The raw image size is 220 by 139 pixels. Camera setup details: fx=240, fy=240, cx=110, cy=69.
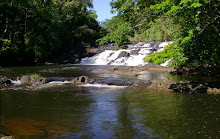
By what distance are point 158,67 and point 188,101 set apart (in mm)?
13722

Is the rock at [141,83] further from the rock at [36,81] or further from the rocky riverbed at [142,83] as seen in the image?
the rock at [36,81]

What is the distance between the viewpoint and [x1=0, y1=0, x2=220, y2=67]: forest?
793 centimetres

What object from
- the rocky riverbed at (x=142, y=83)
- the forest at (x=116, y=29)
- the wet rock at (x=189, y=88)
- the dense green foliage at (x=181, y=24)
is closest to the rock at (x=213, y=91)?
the rocky riverbed at (x=142, y=83)

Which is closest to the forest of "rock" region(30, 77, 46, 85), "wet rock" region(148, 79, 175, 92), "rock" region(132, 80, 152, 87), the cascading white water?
"wet rock" region(148, 79, 175, 92)

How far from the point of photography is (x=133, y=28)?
977 centimetres

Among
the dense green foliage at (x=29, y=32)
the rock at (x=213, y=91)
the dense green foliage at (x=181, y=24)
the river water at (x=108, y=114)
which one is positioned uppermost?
the dense green foliage at (x=29, y=32)

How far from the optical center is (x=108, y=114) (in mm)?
Answer: 8000

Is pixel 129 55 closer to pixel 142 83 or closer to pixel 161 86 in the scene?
pixel 142 83

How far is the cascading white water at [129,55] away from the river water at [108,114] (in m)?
18.1

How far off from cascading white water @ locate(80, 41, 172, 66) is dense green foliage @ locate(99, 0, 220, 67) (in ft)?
62.4

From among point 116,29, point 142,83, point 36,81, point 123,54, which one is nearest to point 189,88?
point 142,83

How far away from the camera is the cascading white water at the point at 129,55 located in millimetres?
29981

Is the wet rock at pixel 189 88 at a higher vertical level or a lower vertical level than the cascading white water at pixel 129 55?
lower

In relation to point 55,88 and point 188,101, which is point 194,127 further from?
point 55,88
